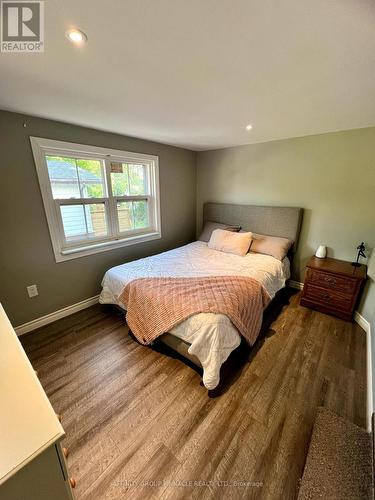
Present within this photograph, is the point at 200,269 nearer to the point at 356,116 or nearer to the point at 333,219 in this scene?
the point at 333,219

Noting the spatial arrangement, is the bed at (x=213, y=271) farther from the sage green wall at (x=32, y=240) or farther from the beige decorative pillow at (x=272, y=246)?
the sage green wall at (x=32, y=240)

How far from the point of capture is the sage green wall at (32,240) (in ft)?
6.17

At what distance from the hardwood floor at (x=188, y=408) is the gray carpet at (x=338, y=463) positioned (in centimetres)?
8

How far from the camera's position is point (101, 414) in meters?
1.39

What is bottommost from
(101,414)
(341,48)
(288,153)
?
(101,414)

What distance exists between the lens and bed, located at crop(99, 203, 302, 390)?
1.49 metres

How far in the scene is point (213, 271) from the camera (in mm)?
2270

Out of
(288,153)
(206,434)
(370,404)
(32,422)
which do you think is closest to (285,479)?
(206,434)

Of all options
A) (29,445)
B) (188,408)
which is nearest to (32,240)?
(29,445)

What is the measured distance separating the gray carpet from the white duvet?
0.65 meters

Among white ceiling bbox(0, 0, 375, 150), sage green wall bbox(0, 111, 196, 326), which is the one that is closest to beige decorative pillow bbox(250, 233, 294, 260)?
white ceiling bbox(0, 0, 375, 150)

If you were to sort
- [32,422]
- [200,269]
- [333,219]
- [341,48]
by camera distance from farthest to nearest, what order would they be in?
[333,219]
[200,269]
[341,48]
[32,422]

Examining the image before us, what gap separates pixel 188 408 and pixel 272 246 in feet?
7.07

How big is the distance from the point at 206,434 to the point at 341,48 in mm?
2316
